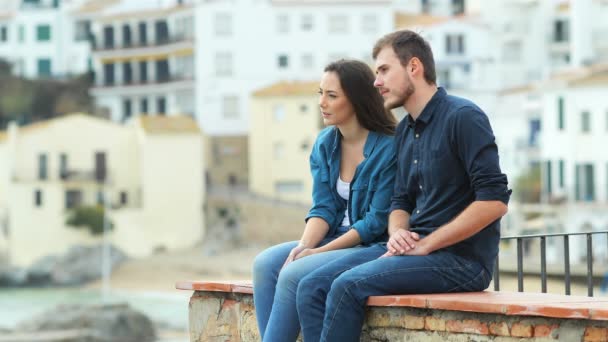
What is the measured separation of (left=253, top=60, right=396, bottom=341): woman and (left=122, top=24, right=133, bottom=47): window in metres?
Result: 70.1

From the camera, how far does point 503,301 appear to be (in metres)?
6.48

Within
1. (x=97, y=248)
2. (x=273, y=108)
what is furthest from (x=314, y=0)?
(x=97, y=248)

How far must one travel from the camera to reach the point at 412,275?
6840 millimetres

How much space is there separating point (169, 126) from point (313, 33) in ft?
27.6

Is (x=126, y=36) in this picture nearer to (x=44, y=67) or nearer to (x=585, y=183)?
(x=44, y=67)

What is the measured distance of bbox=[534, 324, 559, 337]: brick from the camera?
6.24m

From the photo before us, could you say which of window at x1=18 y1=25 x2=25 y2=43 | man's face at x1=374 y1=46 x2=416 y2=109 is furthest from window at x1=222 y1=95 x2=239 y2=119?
man's face at x1=374 y1=46 x2=416 y2=109

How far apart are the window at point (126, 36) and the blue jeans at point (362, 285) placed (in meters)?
70.8

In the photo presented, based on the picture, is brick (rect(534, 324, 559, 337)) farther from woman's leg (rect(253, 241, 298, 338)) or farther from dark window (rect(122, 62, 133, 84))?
dark window (rect(122, 62, 133, 84))

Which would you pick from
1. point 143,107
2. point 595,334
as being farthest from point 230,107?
point 595,334

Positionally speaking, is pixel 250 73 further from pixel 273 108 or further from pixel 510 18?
pixel 510 18

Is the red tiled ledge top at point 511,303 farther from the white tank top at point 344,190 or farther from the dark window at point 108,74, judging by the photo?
the dark window at point 108,74

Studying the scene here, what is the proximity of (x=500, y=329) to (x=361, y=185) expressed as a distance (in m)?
1.24

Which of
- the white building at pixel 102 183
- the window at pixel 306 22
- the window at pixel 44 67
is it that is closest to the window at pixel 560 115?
the white building at pixel 102 183
